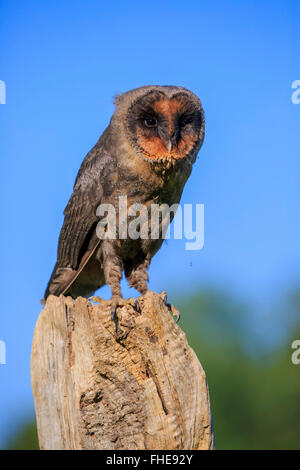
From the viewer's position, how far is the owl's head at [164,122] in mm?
6004

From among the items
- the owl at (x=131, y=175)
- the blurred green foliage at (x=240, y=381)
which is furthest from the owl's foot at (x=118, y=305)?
the blurred green foliage at (x=240, y=381)

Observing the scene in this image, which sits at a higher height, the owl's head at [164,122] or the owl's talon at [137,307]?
the owl's head at [164,122]

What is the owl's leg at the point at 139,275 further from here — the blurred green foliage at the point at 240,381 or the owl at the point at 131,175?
the blurred green foliage at the point at 240,381

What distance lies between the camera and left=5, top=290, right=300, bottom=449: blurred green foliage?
13.3m

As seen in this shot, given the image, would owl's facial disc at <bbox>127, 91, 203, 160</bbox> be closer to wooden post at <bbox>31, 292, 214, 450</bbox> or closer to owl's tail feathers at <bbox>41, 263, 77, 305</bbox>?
owl's tail feathers at <bbox>41, 263, 77, 305</bbox>

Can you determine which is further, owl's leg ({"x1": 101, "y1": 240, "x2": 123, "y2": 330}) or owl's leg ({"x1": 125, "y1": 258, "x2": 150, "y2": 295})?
owl's leg ({"x1": 125, "y1": 258, "x2": 150, "y2": 295})

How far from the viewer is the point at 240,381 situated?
49.0 ft

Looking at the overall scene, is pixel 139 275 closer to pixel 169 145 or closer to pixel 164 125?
pixel 169 145

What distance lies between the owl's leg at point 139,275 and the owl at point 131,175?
11 mm

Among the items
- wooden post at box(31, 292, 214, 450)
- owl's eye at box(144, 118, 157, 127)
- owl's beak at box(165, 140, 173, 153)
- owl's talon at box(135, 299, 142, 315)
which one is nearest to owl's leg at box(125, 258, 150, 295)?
owl's talon at box(135, 299, 142, 315)

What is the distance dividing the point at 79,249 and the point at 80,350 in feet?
6.15

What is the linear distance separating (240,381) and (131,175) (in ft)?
33.4
